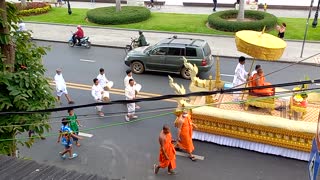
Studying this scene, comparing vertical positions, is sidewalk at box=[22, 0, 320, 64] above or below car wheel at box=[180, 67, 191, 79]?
above

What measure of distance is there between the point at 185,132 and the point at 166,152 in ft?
3.21

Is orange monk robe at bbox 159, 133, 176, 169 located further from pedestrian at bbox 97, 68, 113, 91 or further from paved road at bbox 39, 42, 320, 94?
paved road at bbox 39, 42, 320, 94

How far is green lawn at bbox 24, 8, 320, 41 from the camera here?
73.6 feet

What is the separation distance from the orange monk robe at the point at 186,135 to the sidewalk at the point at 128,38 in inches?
394

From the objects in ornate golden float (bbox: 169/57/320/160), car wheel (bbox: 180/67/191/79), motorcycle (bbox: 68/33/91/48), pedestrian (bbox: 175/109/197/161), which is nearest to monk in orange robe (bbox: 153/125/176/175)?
pedestrian (bbox: 175/109/197/161)

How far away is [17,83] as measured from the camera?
5723 millimetres

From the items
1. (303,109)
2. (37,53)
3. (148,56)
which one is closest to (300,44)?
(148,56)

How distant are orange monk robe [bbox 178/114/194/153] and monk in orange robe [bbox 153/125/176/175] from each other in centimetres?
72

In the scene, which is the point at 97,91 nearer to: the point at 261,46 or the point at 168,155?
the point at 168,155

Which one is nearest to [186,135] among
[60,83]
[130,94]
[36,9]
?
[130,94]

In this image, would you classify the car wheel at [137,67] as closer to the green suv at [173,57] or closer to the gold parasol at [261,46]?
the green suv at [173,57]

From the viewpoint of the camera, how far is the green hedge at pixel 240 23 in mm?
22047

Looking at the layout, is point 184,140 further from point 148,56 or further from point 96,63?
point 96,63

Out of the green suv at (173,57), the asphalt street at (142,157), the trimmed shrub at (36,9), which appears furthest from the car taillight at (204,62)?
the trimmed shrub at (36,9)
